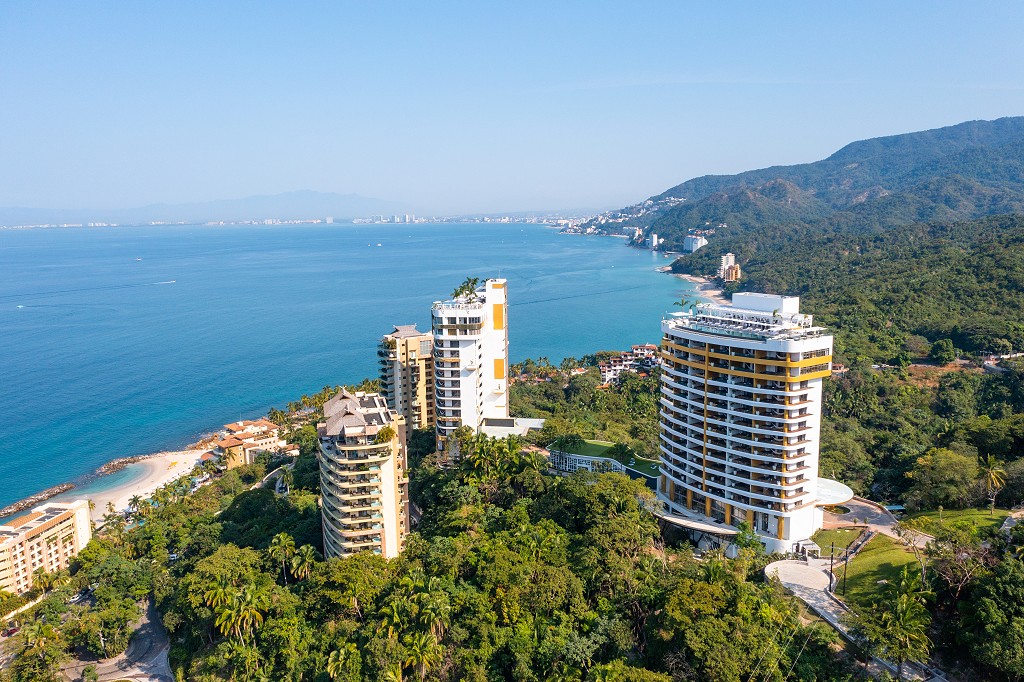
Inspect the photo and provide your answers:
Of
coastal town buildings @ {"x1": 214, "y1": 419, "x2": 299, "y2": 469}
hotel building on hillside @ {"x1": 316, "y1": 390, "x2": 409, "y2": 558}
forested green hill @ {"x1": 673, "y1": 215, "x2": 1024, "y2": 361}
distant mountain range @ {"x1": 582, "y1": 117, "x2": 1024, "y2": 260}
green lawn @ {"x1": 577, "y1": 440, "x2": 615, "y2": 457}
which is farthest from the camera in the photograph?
distant mountain range @ {"x1": 582, "y1": 117, "x2": 1024, "y2": 260}

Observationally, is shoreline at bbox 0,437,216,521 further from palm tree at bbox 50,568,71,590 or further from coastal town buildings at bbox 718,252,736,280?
coastal town buildings at bbox 718,252,736,280

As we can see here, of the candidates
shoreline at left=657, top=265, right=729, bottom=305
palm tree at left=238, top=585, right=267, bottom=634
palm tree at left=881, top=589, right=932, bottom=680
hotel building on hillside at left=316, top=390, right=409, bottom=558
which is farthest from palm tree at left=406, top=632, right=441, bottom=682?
shoreline at left=657, top=265, right=729, bottom=305

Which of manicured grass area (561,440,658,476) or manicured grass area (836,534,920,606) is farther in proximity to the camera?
manicured grass area (561,440,658,476)

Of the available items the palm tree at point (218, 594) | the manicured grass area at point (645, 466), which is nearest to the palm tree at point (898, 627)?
the manicured grass area at point (645, 466)

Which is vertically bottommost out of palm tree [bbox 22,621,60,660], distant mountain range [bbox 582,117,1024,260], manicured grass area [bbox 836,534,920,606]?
palm tree [bbox 22,621,60,660]

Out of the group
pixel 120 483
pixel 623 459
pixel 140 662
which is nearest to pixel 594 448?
pixel 623 459

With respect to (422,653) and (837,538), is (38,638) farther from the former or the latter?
(837,538)
